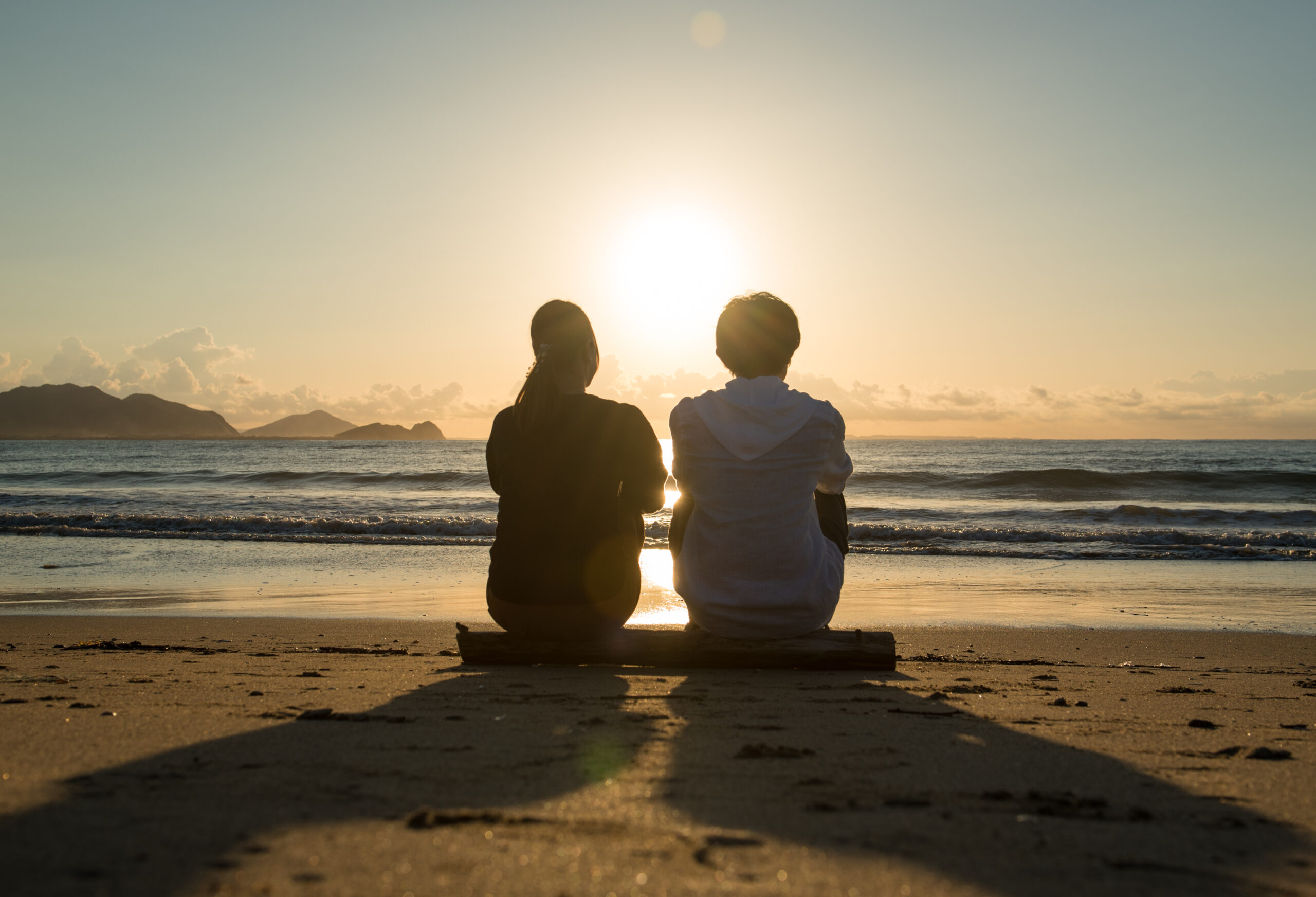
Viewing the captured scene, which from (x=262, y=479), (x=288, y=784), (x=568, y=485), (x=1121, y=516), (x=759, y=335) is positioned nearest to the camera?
(x=288, y=784)

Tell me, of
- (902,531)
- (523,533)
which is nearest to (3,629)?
(523,533)

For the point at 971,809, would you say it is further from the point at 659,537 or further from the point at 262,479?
the point at 262,479

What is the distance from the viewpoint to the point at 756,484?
338 centimetres

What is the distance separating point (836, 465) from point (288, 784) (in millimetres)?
2383

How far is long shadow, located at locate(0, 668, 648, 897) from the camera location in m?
1.40

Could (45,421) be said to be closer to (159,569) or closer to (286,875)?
(159,569)

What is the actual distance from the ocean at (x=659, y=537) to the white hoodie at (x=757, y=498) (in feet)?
2.35

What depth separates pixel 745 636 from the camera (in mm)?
3656

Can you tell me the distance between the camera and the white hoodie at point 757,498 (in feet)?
10.9

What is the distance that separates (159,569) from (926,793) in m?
10.0

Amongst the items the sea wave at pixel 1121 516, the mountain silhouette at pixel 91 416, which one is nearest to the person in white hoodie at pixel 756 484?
the sea wave at pixel 1121 516

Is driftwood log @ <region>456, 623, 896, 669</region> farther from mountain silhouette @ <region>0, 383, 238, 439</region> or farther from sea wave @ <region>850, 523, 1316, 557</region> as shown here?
mountain silhouette @ <region>0, 383, 238, 439</region>

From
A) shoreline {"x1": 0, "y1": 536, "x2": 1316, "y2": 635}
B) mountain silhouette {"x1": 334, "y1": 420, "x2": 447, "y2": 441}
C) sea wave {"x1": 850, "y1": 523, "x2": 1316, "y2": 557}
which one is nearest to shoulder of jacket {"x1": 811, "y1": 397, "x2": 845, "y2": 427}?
shoreline {"x1": 0, "y1": 536, "x2": 1316, "y2": 635}

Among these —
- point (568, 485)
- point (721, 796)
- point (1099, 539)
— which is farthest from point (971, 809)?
point (1099, 539)
